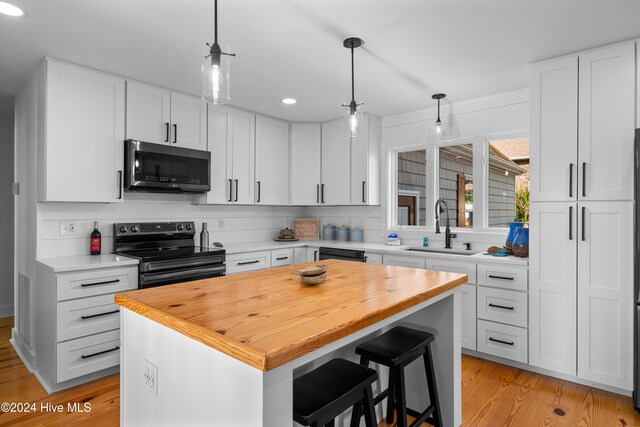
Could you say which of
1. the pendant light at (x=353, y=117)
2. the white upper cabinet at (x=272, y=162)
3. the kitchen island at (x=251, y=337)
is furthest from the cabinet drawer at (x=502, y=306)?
the white upper cabinet at (x=272, y=162)

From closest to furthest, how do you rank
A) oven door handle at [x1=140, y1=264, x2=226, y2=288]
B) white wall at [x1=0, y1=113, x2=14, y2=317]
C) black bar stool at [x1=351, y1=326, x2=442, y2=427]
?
1. black bar stool at [x1=351, y1=326, x2=442, y2=427]
2. oven door handle at [x1=140, y1=264, x2=226, y2=288]
3. white wall at [x1=0, y1=113, x2=14, y2=317]

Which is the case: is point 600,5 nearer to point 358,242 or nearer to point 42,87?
point 358,242

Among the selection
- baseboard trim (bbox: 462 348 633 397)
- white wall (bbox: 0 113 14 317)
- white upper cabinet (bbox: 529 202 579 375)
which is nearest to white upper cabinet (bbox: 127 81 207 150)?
white wall (bbox: 0 113 14 317)

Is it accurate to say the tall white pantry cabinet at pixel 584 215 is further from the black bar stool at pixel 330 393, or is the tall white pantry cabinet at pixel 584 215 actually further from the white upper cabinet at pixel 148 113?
the white upper cabinet at pixel 148 113

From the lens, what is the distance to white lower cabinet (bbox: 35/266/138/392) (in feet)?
8.34

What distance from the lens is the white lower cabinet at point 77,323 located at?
2.54m

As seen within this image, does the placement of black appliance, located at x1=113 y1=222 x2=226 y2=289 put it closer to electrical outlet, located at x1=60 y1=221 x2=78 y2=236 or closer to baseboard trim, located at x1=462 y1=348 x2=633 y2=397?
electrical outlet, located at x1=60 y1=221 x2=78 y2=236

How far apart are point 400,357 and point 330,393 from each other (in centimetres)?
47

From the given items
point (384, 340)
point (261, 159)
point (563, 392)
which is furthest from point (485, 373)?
point (261, 159)

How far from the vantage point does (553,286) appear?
2.79 meters

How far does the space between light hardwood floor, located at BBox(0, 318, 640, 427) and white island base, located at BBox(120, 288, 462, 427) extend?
0.47 meters

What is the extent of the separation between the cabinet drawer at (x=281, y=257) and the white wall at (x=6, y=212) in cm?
314

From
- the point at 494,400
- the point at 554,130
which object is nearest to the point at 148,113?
the point at 554,130

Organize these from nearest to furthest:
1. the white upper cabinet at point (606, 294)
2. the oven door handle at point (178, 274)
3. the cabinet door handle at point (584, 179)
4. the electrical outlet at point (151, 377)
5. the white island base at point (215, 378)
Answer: the white island base at point (215, 378) → the electrical outlet at point (151, 377) → the white upper cabinet at point (606, 294) → the cabinet door handle at point (584, 179) → the oven door handle at point (178, 274)
